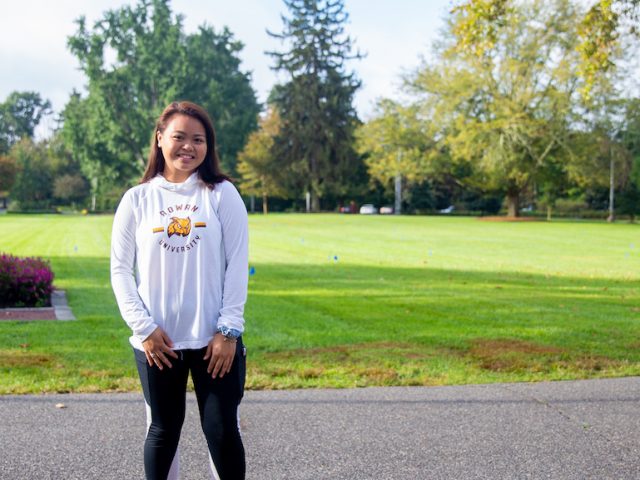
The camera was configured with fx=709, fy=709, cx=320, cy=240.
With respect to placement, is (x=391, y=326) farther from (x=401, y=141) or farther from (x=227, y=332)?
(x=401, y=141)

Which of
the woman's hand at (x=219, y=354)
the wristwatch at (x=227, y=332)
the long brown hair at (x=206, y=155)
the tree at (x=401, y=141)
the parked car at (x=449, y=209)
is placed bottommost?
the parked car at (x=449, y=209)

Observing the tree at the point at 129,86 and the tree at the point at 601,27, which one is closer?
the tree at the point at 601,27

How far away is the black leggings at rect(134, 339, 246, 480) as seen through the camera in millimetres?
2850

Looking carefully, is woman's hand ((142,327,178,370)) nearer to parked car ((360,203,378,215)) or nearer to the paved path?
the paved path

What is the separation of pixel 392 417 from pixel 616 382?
223 centimetres

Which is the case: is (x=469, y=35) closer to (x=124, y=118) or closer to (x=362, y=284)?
(x=362, y=284)

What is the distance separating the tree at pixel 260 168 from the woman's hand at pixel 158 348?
205 ft

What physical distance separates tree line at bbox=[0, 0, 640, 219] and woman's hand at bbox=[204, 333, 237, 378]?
4064cm

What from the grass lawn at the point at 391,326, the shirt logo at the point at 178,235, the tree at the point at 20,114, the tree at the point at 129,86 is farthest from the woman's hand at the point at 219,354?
the tree at the point at 20,114

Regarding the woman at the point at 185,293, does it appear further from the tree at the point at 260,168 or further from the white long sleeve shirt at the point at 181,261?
the tree at the point at 260,168

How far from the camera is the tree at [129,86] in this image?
208ft

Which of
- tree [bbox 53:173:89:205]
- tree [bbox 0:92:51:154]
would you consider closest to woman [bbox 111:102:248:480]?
tree [bbox 53:173:89:205]

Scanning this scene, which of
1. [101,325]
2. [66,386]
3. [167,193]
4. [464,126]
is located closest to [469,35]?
[101,325]

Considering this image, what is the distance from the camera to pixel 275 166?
2601 inches
